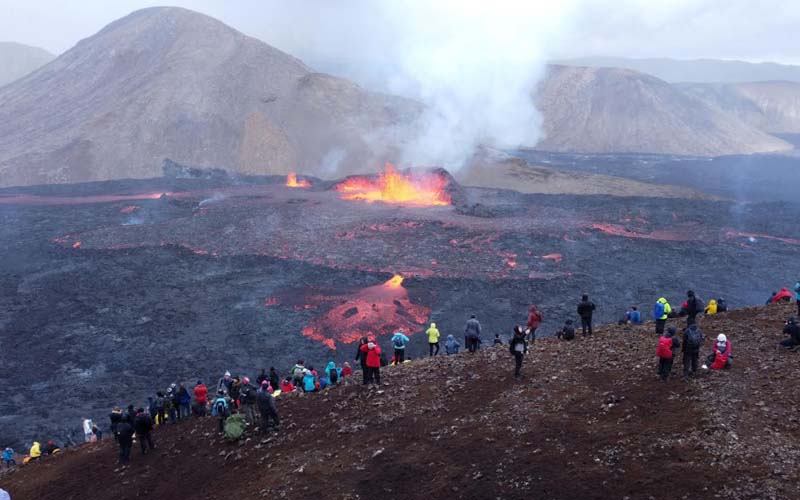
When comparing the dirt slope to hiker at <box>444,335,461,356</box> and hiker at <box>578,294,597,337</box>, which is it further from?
hiker at <box>444,335,461,356</box>

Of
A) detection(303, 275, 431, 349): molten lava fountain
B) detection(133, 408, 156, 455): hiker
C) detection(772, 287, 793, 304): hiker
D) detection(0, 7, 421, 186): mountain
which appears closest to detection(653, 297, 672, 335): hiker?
detection(772, 287, 793, 304): hiker

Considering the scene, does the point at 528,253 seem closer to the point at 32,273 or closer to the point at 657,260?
the point at 657,260

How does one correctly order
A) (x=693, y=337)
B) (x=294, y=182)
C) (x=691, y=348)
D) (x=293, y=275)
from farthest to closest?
(x=294, y=182), (x=293, y=275), (x=691, y=348), (x=693, y=337)

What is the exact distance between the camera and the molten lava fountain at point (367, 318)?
2927cm

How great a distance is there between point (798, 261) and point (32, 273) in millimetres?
51829

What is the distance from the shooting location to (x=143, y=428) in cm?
1494

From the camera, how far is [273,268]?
39.6 metres

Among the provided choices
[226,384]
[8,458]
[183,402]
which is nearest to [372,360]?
[226,384]

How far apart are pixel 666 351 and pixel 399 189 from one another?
51.3 metres

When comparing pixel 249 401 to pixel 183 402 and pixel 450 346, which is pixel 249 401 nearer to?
pixel 183 402

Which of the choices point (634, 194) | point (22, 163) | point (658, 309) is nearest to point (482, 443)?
point (658, 309)

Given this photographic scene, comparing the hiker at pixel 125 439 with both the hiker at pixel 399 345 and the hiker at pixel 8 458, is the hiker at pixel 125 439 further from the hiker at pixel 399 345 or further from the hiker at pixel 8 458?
the hiker at pixel 399 345

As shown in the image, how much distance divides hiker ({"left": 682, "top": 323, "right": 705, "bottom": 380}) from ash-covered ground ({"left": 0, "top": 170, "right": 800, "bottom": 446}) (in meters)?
15.0

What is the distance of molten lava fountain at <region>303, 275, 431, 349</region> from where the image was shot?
96.0ft
